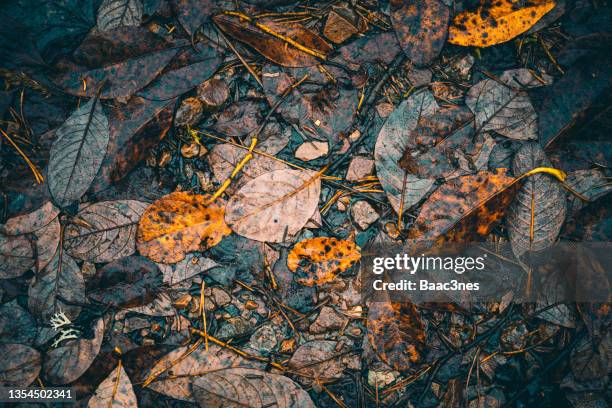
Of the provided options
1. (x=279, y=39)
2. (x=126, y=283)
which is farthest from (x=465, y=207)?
(x=126, y=283)

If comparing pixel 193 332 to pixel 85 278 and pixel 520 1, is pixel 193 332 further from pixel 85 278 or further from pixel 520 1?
pixel 520 1

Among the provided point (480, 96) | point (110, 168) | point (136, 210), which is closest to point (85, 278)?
point (136, 210)

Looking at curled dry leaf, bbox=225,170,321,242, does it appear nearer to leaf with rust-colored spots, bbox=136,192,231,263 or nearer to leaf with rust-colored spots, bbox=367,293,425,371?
leaf with rust-colored spots, bbox=136,192,231,263

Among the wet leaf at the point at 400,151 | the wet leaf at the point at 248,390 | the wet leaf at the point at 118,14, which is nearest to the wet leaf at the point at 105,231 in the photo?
the wet leaf at the point at 248,390

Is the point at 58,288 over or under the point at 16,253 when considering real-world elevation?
under

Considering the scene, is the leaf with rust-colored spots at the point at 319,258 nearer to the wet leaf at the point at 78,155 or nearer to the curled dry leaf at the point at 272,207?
the curled dry leaf at the point at 272,207

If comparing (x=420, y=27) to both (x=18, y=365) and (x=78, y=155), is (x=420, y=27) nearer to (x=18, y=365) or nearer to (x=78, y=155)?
(x=78, y=155)
